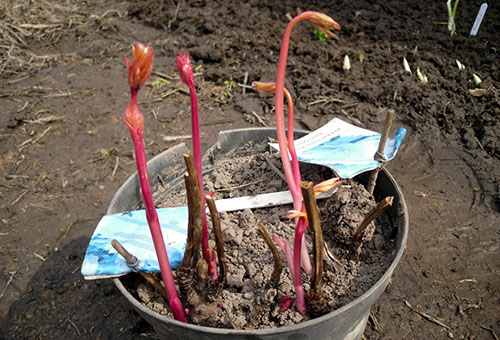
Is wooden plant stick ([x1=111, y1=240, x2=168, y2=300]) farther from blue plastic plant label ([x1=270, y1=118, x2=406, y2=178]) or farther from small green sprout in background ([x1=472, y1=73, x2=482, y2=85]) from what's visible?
small green sprout in background ([x1=472, y1=73, x2=482, y2=85])

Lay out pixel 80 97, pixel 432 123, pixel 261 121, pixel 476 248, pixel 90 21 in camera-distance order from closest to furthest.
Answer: pixel 476 248 → pixel 432 123 → pixel 261 121 → pixel 80 97 → pixel 90 21

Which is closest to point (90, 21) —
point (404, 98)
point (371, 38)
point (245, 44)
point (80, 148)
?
point (245, 44)

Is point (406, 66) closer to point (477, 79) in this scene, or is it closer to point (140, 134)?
point (477, 79)

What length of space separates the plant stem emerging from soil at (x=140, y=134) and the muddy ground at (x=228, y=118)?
32.3 inches

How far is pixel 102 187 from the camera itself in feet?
8.52

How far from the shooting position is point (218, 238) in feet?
3.91

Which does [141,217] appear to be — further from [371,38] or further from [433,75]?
[371,38]

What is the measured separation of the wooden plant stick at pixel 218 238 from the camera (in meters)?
1.11

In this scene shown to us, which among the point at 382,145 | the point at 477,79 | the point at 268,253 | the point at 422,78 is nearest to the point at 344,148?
the point at 382,145

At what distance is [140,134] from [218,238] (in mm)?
440

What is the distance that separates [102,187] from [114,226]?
1.32 metres

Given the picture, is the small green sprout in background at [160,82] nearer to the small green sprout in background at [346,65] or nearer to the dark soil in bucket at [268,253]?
the small green sprout in background at [346,65]

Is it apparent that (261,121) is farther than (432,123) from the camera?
Yes

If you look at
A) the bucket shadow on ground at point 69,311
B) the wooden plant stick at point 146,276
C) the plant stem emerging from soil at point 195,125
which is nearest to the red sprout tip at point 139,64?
the plant stem emerging from soil at point 195,125
